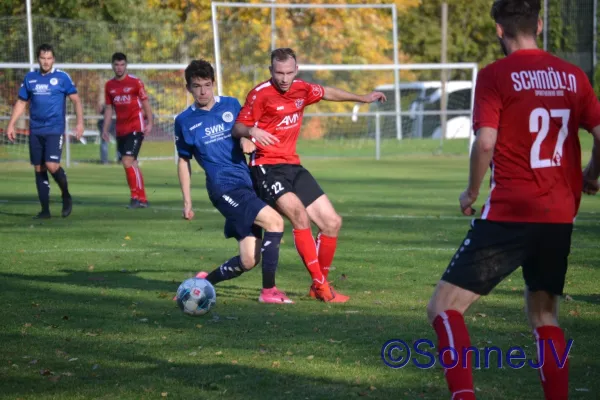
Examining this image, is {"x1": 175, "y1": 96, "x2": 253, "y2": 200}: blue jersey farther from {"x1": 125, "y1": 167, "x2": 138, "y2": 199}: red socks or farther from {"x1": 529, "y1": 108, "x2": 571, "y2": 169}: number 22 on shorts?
{"x1": 125, "y1": 167, "x2": 138, "y2": 199}: red socks

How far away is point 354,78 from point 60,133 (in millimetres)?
19317

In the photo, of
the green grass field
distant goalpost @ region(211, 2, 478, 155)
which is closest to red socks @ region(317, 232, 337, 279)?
the green grass field

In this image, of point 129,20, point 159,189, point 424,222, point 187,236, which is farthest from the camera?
point 129,20

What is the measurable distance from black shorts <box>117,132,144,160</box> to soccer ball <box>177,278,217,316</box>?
965 cm

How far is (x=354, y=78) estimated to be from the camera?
33.3 meters

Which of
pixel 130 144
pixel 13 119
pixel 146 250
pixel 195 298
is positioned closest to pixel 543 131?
pixel 195 298

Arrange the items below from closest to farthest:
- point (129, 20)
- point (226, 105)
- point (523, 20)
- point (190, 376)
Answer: point (523, 20), point (190, 376), point (226, 105), point (129, 20)

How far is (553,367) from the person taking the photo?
4.86 meters

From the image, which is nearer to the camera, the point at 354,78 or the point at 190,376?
the point at 190,376

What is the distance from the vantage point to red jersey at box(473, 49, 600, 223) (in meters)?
4.78

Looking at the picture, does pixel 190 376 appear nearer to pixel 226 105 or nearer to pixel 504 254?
pixel 504 254

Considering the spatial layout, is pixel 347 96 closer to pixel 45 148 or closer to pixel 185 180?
pixel 185 180

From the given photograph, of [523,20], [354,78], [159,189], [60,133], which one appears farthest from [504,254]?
[354,78]

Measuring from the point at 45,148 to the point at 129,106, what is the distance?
2591 mm
